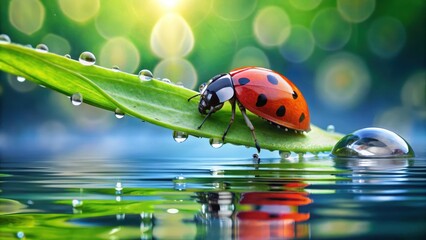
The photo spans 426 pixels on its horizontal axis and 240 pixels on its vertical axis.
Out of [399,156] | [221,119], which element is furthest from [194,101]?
[399,156]

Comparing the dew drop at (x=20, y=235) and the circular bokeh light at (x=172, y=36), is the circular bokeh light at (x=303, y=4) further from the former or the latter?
the dew drop at (x=20, y=235)

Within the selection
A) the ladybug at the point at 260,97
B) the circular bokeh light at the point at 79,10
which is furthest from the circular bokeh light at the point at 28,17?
the ladybug at the point at 260,97

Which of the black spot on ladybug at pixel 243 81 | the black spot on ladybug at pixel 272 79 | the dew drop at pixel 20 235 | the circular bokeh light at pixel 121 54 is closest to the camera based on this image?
the dew drop at pixel 20 235

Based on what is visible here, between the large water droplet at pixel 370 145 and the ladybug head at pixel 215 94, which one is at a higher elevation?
the ladybug head at pixel 215 94

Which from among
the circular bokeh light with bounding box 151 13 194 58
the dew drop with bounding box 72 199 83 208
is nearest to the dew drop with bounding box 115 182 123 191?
the dew drop with bounding box 72 199 83 208

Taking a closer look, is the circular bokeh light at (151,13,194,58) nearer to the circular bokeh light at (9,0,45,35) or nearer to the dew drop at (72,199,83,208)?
the circular bokeh light at (9,0,45,35)

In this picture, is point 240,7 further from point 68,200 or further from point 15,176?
point 68,200

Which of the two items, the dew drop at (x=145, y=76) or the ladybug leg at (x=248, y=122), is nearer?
the dew drop at (x=145, y=76)

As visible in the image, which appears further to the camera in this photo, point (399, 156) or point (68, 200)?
point (399, 156)
